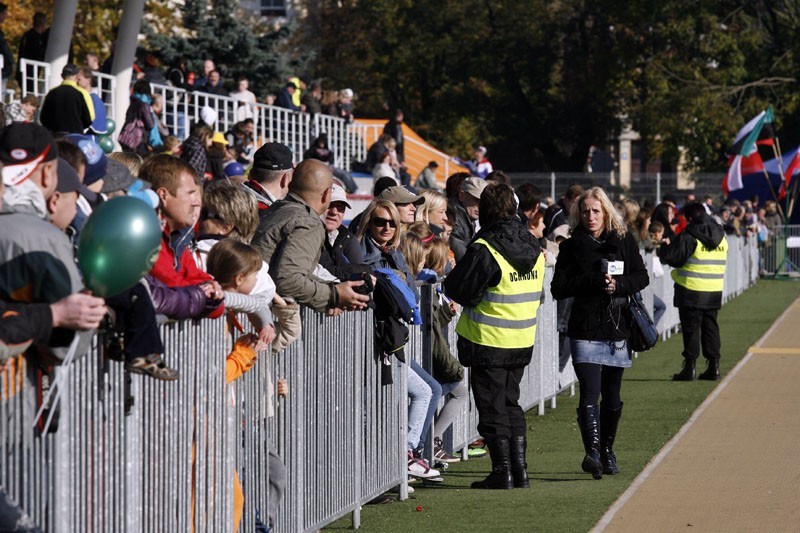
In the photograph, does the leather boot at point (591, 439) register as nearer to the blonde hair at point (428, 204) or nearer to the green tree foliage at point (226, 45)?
the blonde hair at point (428, 204)

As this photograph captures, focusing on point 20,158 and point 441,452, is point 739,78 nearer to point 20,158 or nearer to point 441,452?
point 441,452

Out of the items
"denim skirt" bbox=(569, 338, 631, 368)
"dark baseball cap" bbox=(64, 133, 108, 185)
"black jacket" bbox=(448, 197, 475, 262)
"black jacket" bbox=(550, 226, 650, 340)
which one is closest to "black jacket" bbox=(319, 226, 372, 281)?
"black jacket" bbox=(550, 226, 650, 340)

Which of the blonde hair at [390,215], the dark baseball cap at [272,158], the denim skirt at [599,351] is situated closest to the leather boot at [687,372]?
the denim skirt at [599,351]

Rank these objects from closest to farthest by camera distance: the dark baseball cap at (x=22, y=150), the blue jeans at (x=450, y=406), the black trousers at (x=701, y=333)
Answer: the dark baseball cap at (x=22, y=150)
the blue jeans at (x=450, y=406)
the black trousers at (x=701, y=333)

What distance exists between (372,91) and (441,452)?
59133mm

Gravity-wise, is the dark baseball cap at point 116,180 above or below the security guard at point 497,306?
above

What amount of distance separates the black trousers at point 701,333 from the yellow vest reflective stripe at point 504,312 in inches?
275

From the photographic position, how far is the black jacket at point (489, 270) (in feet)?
30.2

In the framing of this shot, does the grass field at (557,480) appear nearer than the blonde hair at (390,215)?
Yes

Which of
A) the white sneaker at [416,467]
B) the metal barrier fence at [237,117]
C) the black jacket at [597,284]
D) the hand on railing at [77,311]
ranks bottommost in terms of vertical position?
the white sneaker at [416,467]

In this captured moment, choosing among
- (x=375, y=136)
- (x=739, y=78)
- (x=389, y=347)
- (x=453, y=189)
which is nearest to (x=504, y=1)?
(x=739, y=78)

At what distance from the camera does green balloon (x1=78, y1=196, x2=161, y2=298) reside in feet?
14.6

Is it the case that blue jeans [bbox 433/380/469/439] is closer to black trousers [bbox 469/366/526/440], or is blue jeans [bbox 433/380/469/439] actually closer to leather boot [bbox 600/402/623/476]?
black trousers [bbox 469/366/526/440]

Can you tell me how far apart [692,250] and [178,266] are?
34.6ft
